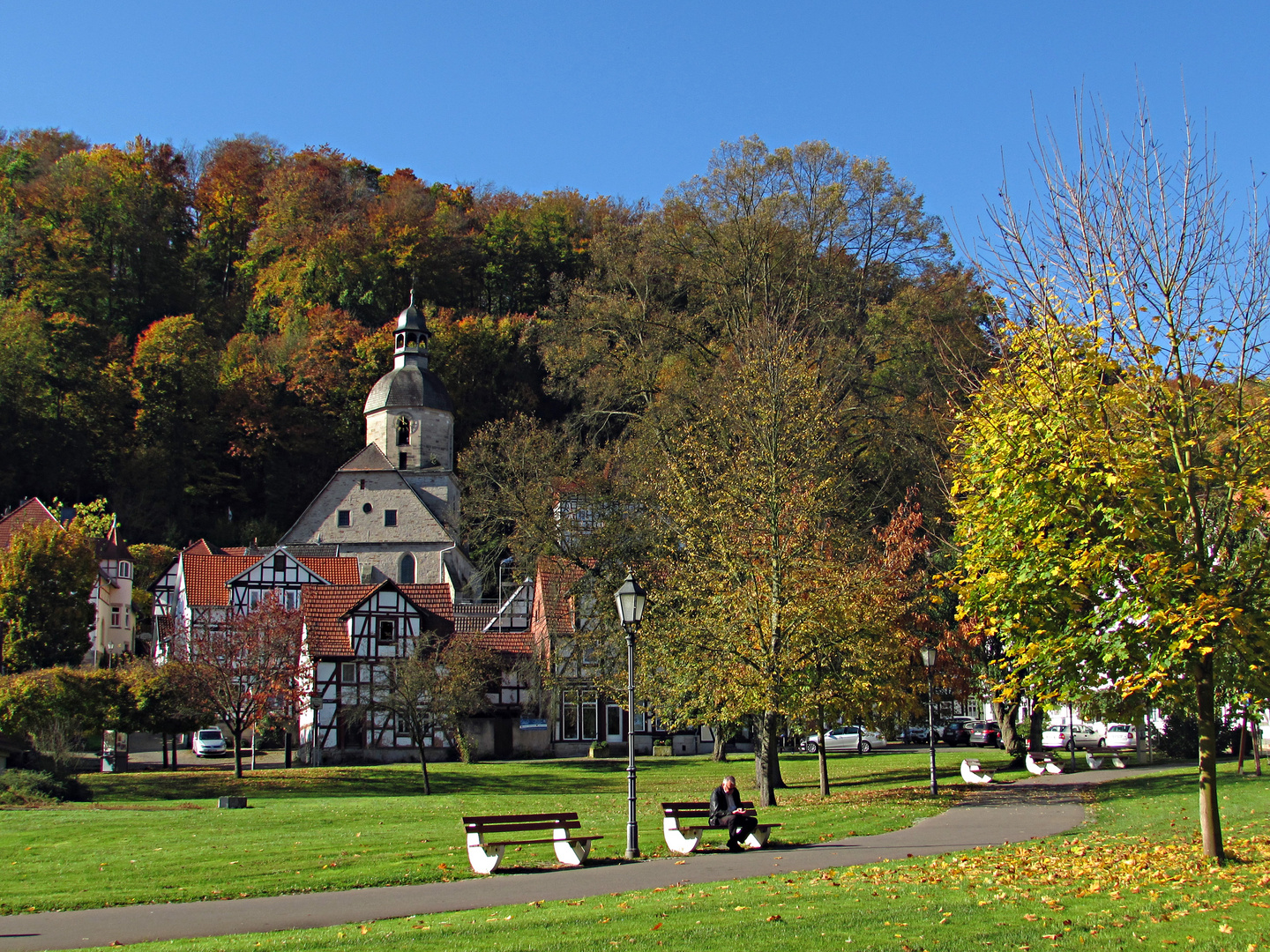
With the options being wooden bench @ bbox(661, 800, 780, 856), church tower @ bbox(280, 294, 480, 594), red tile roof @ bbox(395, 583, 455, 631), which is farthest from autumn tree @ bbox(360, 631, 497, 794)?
church tower @ bbox(280, 294, 480, 594)

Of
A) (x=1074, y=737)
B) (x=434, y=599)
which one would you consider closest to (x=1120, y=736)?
(x=1074, y=737)

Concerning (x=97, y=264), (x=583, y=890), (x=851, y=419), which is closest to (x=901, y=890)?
(x=583, y=890)

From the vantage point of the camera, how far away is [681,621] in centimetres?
2388

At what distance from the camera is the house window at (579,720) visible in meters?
45.5

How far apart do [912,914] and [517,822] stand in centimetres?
563

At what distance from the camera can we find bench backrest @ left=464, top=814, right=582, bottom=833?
43.4 ft

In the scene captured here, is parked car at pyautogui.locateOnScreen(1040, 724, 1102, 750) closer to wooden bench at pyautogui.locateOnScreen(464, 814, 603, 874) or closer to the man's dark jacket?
the man's dark jacket

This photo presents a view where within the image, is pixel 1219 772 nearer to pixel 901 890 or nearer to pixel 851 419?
pixel 851 419

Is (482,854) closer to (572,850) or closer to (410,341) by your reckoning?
(572,850)

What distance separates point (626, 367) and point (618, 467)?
230 inches

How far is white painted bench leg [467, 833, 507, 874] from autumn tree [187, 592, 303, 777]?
20.3 meters

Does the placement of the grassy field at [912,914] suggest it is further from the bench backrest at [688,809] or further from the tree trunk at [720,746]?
the tree trunk at [720,746]

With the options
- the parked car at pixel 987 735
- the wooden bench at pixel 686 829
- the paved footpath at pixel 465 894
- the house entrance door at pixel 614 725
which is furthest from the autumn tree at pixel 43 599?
the parked car at pixel 987 735

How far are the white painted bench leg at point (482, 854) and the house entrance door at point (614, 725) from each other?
107 ft
